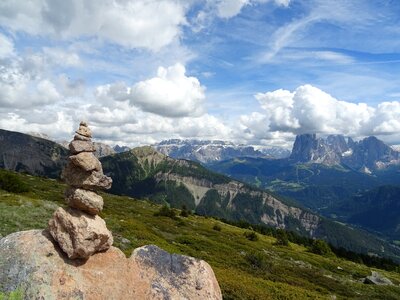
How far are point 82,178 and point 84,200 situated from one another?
4.56 feet

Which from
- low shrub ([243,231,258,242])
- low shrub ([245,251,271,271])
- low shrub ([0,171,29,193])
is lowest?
low shrub ([243,231,258,242])

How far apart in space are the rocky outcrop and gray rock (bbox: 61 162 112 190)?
3.51 meters

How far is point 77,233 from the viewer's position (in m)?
22.2

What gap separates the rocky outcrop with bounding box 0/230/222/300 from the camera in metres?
19.9

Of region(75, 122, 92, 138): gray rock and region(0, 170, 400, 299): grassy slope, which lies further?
region(0, 170, 400, 299): grassy slope

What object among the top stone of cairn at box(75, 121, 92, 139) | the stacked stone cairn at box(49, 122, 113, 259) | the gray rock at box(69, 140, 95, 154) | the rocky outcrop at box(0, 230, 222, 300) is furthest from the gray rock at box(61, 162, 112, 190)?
the rocky outcrop at box(0, 230, 222, 300)

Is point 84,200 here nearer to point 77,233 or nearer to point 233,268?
point 77,233

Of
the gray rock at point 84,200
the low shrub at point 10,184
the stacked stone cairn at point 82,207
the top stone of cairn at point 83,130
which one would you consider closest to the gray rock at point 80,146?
the stacked stone cairn at point 82,207

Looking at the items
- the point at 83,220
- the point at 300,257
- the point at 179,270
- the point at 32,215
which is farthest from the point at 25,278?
the point at 300,257

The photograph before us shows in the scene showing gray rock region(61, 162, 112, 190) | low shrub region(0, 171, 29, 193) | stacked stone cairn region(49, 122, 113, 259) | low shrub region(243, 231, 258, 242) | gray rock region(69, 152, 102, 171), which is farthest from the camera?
low shrub region(243, 231, 258, 242)

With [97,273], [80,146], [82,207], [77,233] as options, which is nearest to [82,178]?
[82,207]

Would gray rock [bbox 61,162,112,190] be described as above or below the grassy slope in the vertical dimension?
above

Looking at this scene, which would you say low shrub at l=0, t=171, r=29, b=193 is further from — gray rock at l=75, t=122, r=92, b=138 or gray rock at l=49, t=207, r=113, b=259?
gray rock at l=75, t=122, r=92, b=138

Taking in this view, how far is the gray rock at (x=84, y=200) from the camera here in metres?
23.1
